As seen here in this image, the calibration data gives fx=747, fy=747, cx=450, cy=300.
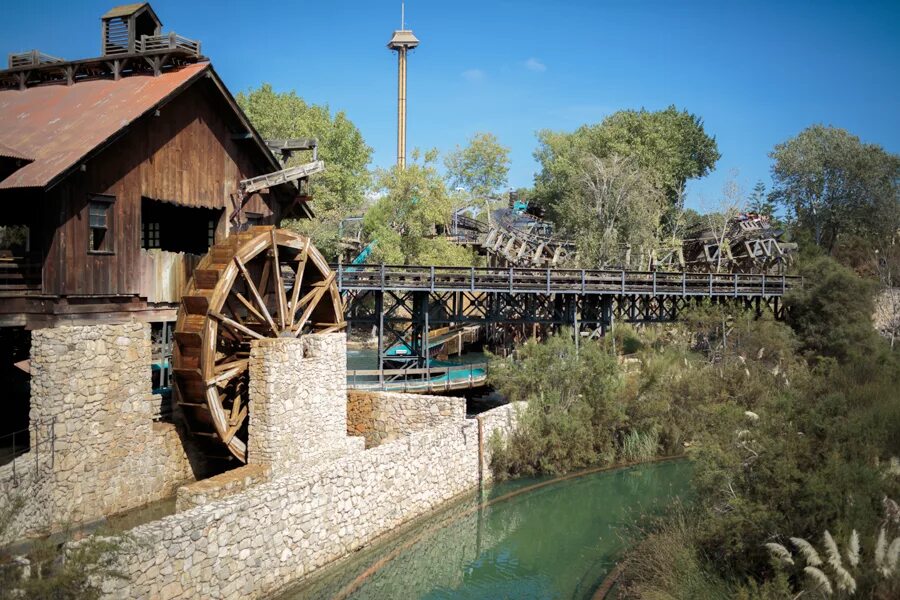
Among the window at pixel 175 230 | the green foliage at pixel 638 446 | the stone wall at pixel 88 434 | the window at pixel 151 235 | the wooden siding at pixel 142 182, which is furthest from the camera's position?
the green foliage at pixel 638 446

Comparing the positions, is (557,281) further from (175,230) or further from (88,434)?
(88,434)

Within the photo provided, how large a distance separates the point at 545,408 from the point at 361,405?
454 centimetres

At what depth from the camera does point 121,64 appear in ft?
52.3

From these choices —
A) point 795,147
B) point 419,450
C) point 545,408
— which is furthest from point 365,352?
point 795,147

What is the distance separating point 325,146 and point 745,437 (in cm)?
3099

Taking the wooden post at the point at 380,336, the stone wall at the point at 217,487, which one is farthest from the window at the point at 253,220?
the stone wall at the point at 217,487

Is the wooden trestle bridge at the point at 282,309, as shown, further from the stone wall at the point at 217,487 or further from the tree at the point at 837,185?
the tree at the point at 837,185

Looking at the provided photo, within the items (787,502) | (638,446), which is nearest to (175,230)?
(638,446)

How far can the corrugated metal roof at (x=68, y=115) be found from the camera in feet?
40.5

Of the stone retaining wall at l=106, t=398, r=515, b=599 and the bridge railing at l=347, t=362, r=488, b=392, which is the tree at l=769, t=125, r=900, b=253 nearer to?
the bridge railing at l=347, t=362, r=488, b=392

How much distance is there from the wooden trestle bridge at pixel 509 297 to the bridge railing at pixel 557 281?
0.03 metres

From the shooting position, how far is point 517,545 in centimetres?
1451

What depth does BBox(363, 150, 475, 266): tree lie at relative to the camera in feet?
113

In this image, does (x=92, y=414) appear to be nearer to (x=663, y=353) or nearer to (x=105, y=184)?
(x=105, y=184)
